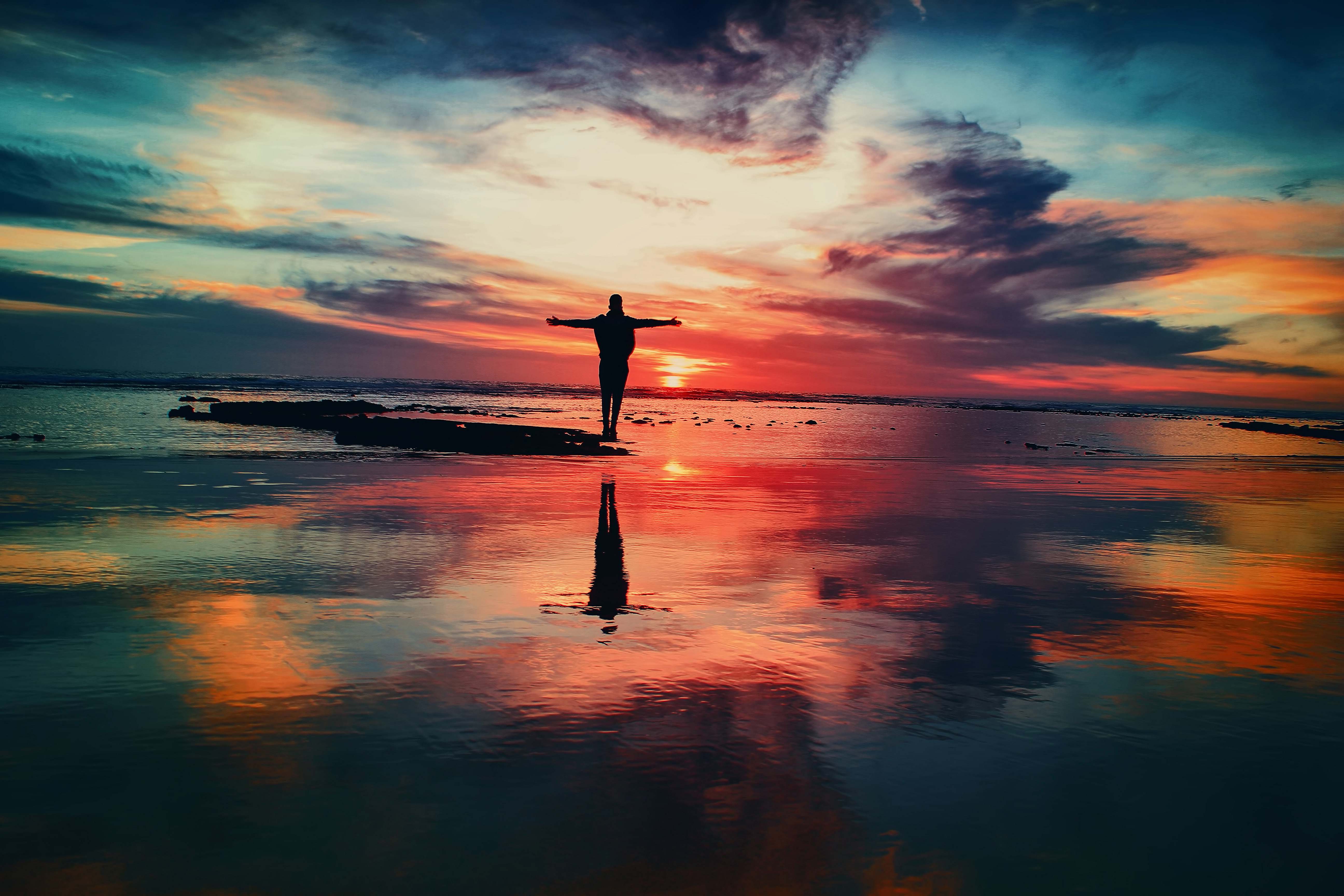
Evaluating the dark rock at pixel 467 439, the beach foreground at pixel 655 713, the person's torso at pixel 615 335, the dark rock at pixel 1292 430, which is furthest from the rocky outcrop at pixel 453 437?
the dark rock at pixel 1292 430

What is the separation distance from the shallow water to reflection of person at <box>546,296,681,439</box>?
250 inches

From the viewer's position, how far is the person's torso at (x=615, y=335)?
54.1 feet

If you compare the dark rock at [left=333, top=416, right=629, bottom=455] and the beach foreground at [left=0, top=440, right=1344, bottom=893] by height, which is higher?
the dark rock at [left=333, top=416, right=629, bottom=455]

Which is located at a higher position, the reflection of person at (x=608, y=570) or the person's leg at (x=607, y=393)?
the person's leg at (x=607, y=393)

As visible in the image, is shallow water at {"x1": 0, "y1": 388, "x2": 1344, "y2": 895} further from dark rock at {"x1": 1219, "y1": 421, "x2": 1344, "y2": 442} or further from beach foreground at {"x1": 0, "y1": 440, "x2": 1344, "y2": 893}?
dark rock at {"x1": 1219, "y1": 421, "x2": 1344, "y2": 442}

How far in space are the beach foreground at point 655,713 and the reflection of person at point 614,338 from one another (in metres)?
7.24

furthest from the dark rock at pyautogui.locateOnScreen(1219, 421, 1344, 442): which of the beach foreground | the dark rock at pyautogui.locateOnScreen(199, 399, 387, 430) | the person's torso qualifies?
the dark rock at pyautogui.locateOnScreen(199, 399, 387, 430)

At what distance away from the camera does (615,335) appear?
1675 cm

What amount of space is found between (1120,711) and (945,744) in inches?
53.0

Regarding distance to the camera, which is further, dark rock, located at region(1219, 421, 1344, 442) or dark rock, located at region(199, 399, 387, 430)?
dark rock, located at region(1219, 421, 1344, 442)

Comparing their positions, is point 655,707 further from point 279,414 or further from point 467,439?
point 279,414

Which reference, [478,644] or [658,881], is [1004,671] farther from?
[478,644]

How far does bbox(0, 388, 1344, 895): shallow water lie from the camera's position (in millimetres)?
3197

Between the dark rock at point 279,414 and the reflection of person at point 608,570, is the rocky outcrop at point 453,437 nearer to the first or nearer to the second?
the dark rock at point 279,414
